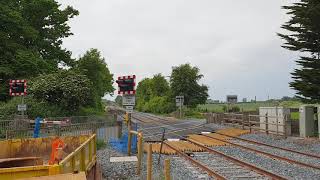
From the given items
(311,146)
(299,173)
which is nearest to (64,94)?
(311,146)

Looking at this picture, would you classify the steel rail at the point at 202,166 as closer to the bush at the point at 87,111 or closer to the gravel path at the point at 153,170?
the gravel path at the point at 153,170

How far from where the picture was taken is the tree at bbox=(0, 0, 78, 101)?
124ft

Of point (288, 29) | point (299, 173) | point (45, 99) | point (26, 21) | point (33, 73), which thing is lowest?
point (299, 173)

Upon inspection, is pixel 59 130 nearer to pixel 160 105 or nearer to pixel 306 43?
pixel 306 43

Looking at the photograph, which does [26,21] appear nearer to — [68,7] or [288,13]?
[68,7]

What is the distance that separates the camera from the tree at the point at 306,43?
27.4 m

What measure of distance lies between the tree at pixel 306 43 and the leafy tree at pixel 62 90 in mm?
16322

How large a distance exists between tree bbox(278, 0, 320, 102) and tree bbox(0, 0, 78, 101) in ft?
72.4

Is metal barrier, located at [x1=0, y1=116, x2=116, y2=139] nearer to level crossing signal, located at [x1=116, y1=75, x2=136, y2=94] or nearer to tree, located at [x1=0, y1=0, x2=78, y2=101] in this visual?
level crossing signal, located at [x1=116, y1=75, x2=136, y2=94]

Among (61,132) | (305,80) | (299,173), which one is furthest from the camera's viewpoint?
(305,80)

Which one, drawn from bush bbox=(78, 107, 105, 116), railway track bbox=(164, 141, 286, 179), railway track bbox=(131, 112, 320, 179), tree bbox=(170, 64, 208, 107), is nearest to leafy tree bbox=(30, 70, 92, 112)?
bush bbox=(78, 107, 105, 116)

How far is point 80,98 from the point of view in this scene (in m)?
35.2

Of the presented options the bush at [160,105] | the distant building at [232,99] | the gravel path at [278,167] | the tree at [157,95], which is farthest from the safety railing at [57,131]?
the tree at [157,95]

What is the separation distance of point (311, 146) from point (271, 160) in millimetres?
4995
